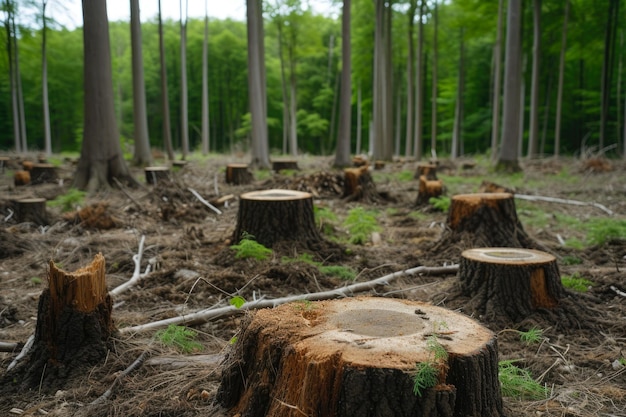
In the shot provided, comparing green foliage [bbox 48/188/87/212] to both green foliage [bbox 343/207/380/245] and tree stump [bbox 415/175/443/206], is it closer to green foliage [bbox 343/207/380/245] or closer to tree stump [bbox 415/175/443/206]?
green foliage [bbox 343/207/380/245]

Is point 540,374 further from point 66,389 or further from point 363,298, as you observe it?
point 66,389

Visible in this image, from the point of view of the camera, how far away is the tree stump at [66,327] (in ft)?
10.4

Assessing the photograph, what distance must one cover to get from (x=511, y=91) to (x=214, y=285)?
12988 millimetres

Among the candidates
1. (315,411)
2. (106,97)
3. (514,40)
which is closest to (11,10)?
(106,97)

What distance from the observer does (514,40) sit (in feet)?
47.2

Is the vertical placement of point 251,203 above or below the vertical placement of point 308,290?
above

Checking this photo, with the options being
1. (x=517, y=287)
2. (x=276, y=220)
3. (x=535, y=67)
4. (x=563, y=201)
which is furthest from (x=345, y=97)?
(x=517, y=287)

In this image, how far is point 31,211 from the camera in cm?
790

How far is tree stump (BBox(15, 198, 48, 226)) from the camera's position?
25.8 feet

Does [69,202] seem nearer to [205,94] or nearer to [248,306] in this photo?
[248,306]

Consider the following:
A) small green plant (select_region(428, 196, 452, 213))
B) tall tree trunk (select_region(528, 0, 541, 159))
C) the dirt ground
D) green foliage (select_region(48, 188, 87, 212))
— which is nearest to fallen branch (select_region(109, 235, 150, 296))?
the dirt ground

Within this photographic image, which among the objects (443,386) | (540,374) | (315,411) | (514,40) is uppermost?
(514,40)

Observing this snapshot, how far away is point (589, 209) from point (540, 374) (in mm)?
7597

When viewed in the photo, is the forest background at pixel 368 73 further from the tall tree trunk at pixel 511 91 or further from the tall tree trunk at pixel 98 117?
the tall tree trunk at pixel 98 117
